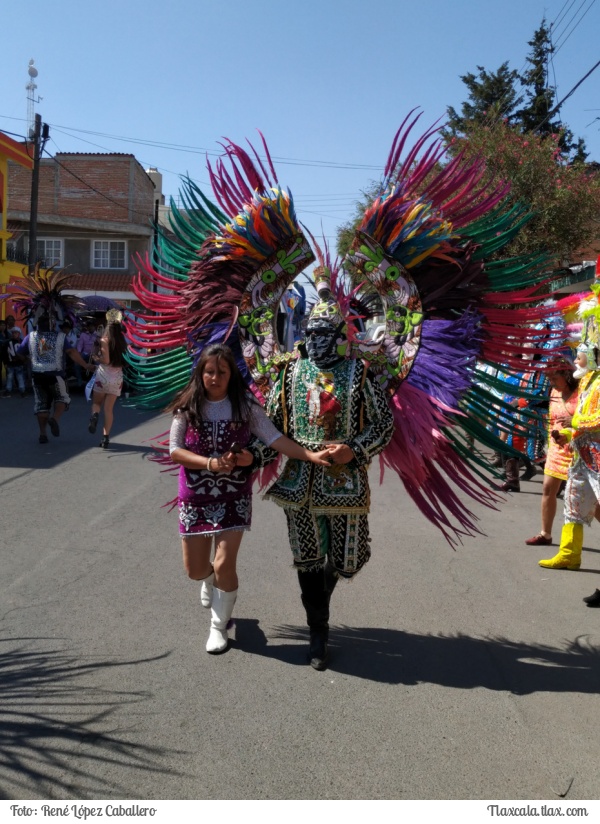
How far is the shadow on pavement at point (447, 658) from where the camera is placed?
3.94 metres

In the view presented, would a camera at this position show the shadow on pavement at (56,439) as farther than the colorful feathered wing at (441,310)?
Yes

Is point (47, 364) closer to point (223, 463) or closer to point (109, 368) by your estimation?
point (109, 368)

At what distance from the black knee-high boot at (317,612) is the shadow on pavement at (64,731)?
78cm

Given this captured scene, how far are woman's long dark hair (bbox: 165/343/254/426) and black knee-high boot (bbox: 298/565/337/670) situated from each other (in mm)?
876

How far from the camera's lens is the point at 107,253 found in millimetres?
35656

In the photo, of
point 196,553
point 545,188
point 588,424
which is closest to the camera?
point 196,553

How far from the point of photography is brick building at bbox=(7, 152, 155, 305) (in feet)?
113

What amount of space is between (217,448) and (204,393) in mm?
285

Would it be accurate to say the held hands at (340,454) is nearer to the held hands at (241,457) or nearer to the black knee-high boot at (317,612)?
the held hands at (241,457)

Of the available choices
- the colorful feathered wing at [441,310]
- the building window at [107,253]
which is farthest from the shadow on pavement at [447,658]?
the building window at [107,253]

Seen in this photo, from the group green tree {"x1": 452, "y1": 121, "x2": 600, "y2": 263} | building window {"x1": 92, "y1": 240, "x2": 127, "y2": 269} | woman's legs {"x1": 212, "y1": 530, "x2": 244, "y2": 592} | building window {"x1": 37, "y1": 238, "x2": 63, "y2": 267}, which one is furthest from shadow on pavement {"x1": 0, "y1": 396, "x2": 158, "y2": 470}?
building window {"x1": 37, "y1": 238, "x2": 63, "y2": 267}

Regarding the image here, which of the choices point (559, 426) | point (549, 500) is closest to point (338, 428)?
point (559, 426)

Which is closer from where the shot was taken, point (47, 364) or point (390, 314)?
point (390, 314)

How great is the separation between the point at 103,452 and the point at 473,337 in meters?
7.51
